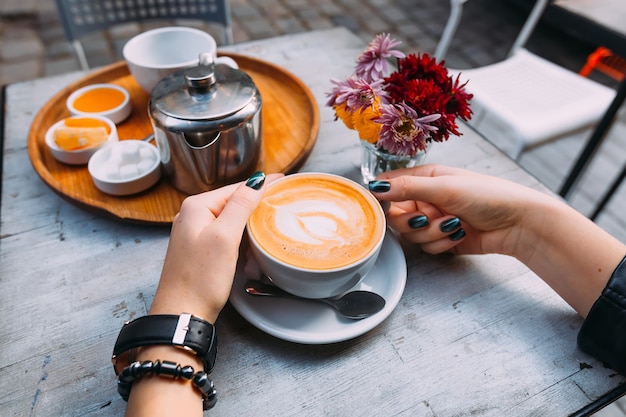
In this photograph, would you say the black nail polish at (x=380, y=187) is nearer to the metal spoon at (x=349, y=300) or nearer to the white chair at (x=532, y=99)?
the metal spoon at (x=349, y=300)

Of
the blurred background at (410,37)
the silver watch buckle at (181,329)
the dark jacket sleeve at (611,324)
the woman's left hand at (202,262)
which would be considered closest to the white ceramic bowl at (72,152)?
the woman's left hand at (202,262)

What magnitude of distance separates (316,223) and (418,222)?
0.16 metres

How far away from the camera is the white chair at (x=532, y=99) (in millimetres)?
1311

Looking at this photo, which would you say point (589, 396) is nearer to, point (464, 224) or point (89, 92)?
point (464, 224)

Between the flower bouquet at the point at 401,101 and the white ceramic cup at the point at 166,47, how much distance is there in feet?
1.17

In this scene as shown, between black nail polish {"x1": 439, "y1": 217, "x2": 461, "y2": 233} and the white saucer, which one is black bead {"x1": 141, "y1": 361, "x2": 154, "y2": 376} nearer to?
the white saucer

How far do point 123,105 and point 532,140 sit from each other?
114cm

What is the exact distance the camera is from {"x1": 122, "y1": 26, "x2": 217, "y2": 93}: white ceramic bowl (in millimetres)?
896

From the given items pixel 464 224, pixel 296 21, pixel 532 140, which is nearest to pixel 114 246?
pixel 464 224

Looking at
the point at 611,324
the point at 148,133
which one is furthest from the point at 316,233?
the point at 148,133

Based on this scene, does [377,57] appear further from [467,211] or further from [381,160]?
[467,211]

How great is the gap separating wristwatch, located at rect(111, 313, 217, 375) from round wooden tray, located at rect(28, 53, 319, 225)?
0.25m

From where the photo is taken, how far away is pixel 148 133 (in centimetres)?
87

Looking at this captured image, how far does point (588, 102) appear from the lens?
1369 mm
